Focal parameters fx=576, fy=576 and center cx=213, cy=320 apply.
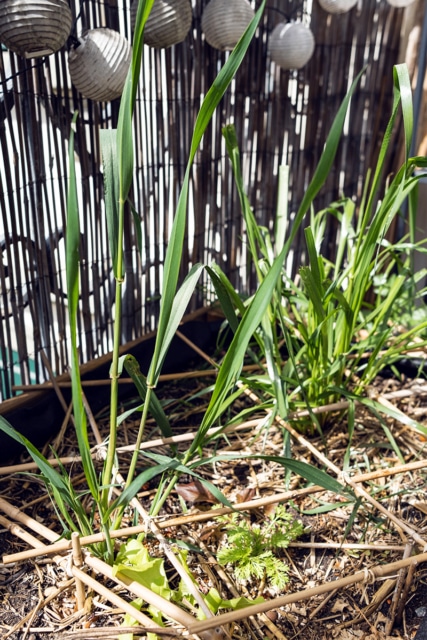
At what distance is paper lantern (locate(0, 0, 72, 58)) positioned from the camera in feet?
2.94

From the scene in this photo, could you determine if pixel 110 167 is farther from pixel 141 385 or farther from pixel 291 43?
pixel 291 43

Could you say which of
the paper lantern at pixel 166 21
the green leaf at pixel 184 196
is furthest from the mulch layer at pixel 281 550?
the paper lantern at pixel 166 21

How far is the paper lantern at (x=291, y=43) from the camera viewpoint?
1.50m

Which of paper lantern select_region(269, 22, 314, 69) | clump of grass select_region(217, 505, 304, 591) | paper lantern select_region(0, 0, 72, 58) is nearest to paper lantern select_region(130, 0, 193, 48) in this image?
paper lantern select_region(0, 0, 72, 58)

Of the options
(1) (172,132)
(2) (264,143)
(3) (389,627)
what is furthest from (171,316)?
(2) (264,143)

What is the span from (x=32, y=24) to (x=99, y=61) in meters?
0.17

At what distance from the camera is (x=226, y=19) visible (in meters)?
1.29

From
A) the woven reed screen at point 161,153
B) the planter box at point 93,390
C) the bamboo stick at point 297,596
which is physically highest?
the woven reed screen at point 161,153

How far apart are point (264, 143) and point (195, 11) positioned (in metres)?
0.45

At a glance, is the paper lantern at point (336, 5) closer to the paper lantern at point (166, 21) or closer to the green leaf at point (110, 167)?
the paper lantern at point (166, 21)

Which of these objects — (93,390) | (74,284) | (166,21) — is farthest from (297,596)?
(166,21)

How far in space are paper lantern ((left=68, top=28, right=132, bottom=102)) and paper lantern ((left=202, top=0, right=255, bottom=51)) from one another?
31 centimetres

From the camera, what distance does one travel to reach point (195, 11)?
1.38 metres

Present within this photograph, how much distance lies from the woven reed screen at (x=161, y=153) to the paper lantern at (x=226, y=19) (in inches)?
3.5
